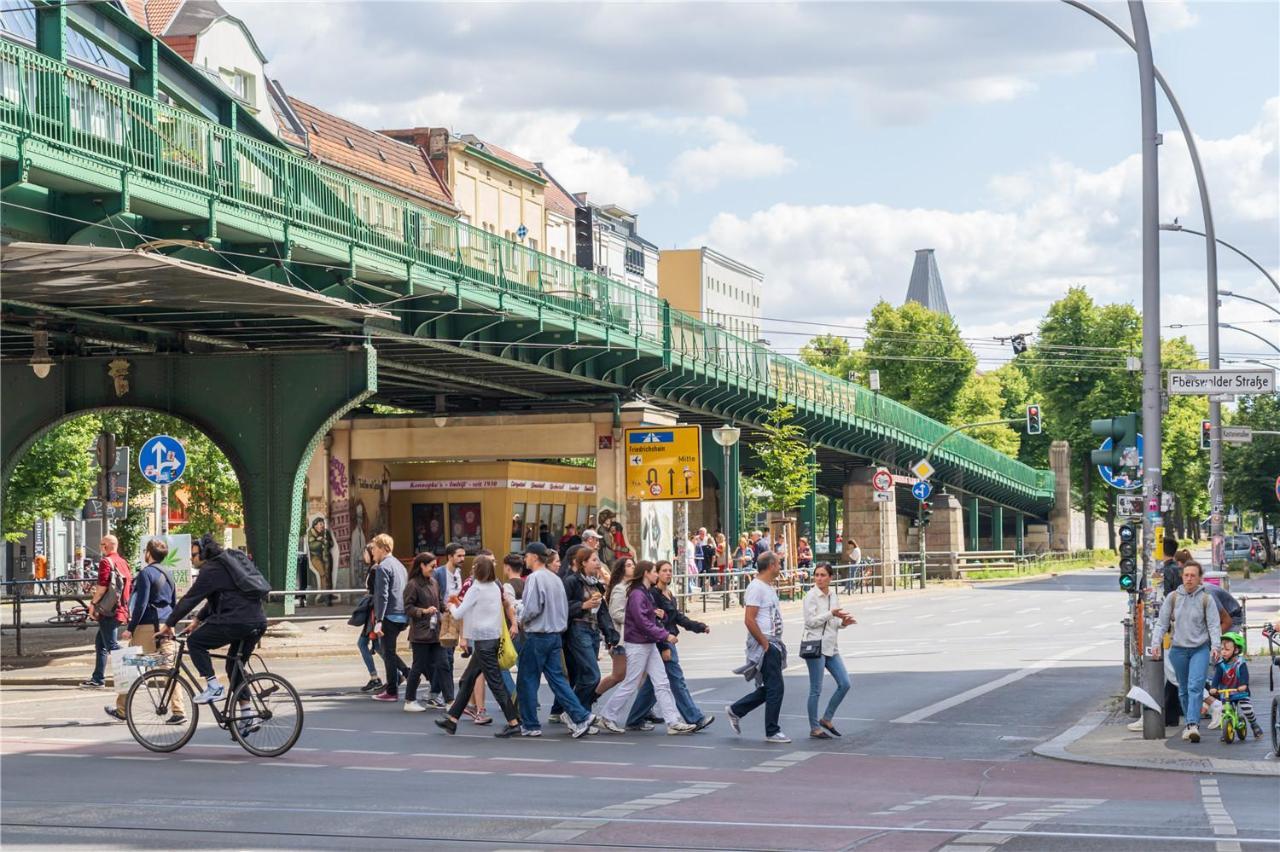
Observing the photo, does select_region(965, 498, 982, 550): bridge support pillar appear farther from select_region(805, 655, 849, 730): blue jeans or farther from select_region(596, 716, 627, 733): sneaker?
select_region(596, 716, 627, 733): sneaker

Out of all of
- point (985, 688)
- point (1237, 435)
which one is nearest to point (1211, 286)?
point (1237, 435)

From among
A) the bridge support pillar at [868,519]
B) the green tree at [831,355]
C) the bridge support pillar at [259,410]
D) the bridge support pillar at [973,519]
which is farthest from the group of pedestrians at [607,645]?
the green tree at [831,355]

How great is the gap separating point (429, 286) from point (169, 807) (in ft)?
58.7

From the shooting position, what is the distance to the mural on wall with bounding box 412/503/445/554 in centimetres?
4450

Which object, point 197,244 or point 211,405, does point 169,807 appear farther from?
point 211,405

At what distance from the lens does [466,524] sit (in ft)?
145

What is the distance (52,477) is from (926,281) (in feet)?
480

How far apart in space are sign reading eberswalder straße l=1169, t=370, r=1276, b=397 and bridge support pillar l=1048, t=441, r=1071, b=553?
244 ft

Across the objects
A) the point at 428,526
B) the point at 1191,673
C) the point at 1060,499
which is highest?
the point at 1060,499

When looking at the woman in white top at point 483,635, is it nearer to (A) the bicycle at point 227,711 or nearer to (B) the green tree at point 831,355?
(A) the bicycle at point 227,711

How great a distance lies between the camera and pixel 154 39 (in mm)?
24359

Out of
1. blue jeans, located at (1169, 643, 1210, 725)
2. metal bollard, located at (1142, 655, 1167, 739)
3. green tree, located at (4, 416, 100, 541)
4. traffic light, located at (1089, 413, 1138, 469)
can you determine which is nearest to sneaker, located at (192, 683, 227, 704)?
metal bollard, located at (1142, 655, 1167, 739)

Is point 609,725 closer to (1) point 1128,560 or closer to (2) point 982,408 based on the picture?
(1) point 1128,560

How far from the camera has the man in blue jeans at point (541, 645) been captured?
55.0ft
